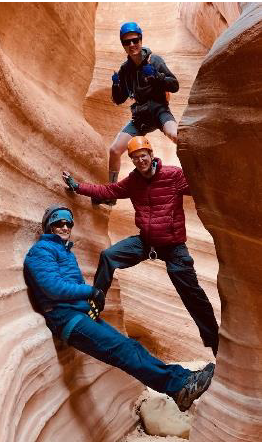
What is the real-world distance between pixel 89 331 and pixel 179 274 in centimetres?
86

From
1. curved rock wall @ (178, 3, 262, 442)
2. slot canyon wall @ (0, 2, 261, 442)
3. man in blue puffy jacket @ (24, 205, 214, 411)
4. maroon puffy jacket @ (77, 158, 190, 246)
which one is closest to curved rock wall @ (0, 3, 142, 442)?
slot canyon wall @ (0, 2, 261, 442)

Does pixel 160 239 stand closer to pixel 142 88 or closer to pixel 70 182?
pixel 70 182

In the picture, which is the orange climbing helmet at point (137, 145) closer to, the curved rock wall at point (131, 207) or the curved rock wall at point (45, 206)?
the curved rock wall at point (45, 206)

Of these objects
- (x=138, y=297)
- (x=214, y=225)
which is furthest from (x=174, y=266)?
(x=138, y=297)

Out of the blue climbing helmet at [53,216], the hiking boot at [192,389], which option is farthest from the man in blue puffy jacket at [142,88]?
the hiking boot at [192,389]

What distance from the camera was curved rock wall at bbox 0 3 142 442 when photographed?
3154 mm

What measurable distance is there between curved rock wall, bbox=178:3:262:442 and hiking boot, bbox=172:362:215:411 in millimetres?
164

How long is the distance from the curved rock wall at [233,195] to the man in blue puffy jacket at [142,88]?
4.31 feet

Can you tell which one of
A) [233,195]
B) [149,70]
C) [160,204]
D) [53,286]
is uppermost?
[149,70]

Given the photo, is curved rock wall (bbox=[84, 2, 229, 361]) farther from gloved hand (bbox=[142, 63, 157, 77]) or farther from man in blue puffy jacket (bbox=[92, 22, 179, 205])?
gloved hand (bbox=[142, 63, 157, 77])

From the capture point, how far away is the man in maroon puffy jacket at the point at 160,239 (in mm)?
3795

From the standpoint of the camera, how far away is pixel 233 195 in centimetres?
279

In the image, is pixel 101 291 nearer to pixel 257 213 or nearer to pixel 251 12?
pixel 257 213

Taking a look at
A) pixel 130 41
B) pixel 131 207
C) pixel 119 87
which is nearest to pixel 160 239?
pixel 119 87
